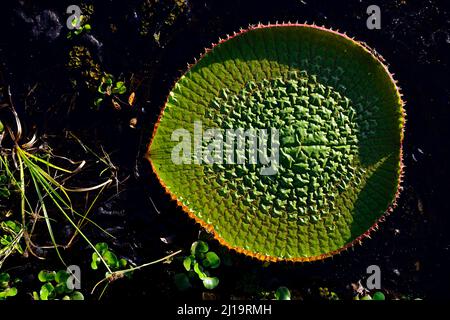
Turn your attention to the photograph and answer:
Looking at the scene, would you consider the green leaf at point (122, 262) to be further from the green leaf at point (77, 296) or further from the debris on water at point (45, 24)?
the debris on water at point (45, 24)

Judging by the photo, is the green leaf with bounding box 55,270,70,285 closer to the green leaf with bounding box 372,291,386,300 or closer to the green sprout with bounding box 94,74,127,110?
the green sprout with bounding box 94,74,127,110

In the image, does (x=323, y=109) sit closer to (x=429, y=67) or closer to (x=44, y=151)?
(x=429, y=67)

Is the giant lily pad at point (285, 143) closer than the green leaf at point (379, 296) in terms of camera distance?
Yes

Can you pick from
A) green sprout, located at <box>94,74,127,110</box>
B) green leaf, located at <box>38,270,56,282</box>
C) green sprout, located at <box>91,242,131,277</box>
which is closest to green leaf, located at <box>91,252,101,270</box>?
green sprout, located at <box>91,242,131,277</box>

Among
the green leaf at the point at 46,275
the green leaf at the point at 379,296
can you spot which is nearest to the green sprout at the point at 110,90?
the green leaf at the point at 46,275

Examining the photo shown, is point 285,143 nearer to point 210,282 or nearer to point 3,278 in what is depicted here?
point 210,282

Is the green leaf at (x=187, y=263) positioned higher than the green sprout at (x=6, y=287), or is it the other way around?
the green leaf at (x=187, y=263)

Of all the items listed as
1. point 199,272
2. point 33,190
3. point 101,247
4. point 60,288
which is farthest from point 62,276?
point 199,272
